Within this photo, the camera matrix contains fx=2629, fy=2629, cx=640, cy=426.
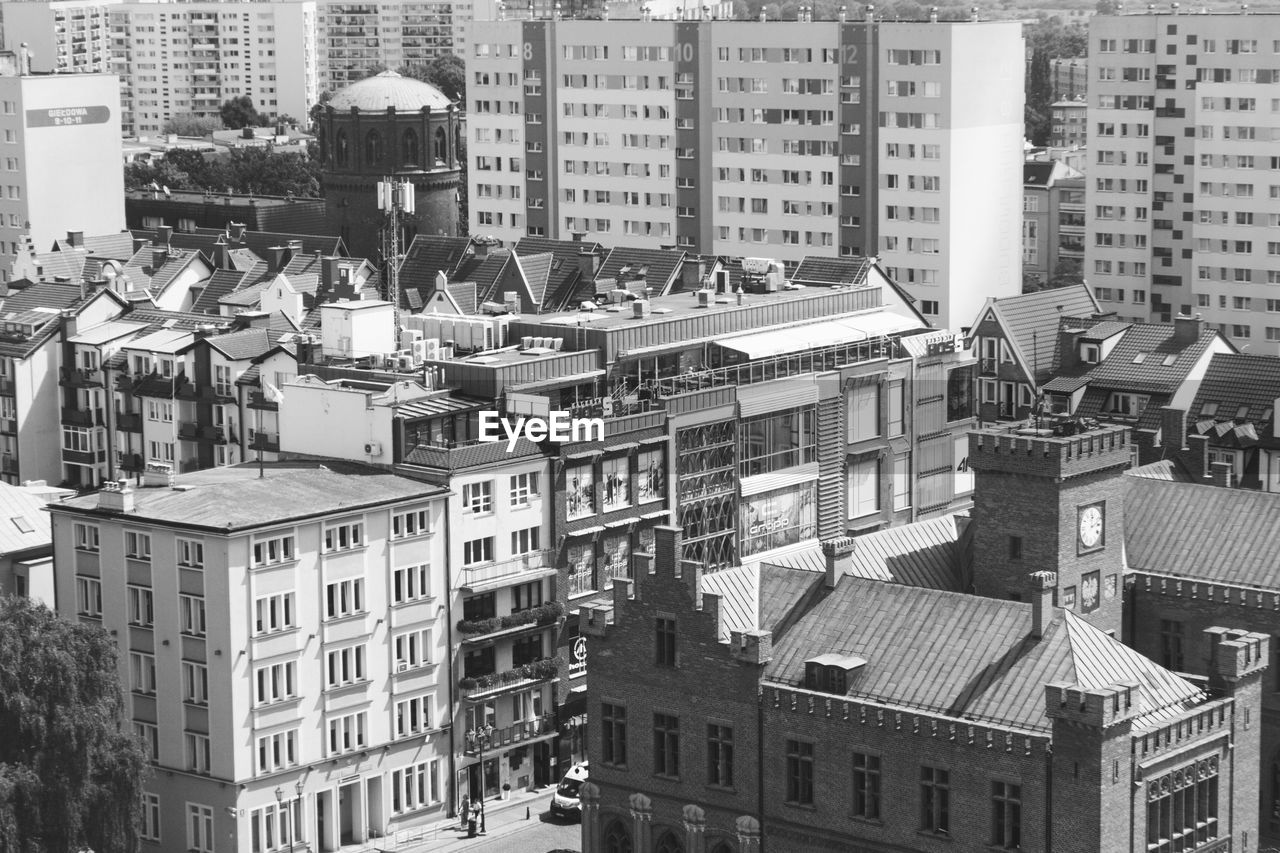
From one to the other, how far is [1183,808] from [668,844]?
19.4m

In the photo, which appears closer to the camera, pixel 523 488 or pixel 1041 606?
pixel 1041 606

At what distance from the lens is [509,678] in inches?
4685

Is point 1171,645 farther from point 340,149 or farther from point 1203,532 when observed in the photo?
point 340,149

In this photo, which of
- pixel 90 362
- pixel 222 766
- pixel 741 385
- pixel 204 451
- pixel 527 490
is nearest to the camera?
pixel 222 766

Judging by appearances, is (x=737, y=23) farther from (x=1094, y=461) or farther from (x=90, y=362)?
(x=1094, y=461)

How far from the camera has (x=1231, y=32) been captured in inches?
7731

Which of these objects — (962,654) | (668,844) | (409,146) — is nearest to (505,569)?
(668,844)

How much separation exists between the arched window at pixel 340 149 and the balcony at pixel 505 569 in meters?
80.3

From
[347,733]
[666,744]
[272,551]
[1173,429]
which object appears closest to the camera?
[666,744]

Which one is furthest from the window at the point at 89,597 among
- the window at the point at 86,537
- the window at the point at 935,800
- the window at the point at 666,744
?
the window at the point at 935,800

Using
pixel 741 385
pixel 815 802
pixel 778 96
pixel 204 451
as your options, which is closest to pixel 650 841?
pixel 815 802

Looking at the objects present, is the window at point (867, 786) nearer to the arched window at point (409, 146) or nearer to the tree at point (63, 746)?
the tree at point (63, 746)

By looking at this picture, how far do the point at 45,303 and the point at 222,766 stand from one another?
58091 mm

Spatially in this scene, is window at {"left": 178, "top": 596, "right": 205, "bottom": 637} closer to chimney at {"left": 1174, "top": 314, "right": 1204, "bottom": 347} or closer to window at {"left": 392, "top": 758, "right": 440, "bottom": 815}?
window at {"left": 392, "top": 758, "right": 440, "bottom": 815}
